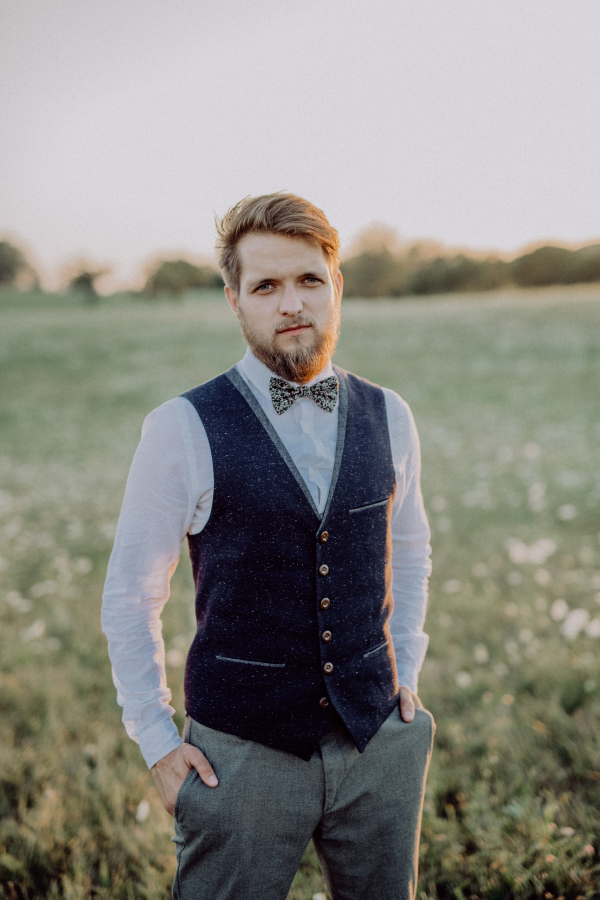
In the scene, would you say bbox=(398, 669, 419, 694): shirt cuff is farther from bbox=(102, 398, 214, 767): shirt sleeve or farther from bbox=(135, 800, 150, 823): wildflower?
bbox=(135, 800, 150, 823): wildflower

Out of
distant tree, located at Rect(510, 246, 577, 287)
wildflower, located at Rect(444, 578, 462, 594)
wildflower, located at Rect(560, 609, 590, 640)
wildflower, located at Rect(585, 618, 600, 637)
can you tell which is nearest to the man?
wildflower, located at Rect(585, 618, 600, 637)

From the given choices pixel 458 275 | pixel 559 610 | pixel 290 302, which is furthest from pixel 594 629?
pixel 458 275

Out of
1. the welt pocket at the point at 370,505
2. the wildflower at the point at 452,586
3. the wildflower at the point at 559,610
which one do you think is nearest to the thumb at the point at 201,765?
the welt pocket at the point at 370,505

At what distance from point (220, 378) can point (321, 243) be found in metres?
0.50

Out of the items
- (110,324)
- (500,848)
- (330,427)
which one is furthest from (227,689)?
(110,324)

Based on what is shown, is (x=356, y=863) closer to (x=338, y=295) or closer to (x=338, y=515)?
(x=338, y=515)

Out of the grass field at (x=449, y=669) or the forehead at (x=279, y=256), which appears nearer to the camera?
the forehead at (x=279, y=256)

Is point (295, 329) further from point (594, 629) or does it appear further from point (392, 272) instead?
point (392, 272)

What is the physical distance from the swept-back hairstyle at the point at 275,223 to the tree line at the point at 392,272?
36.3 metres

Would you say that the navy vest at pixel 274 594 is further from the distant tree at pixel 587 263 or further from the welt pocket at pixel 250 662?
the distant tree at pixel 587 263

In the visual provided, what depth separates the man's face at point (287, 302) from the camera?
1.80 m

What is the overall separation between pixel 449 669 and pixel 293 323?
3164 millimetres

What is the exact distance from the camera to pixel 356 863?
1.82 m

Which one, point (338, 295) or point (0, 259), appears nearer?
point (338, 295)
